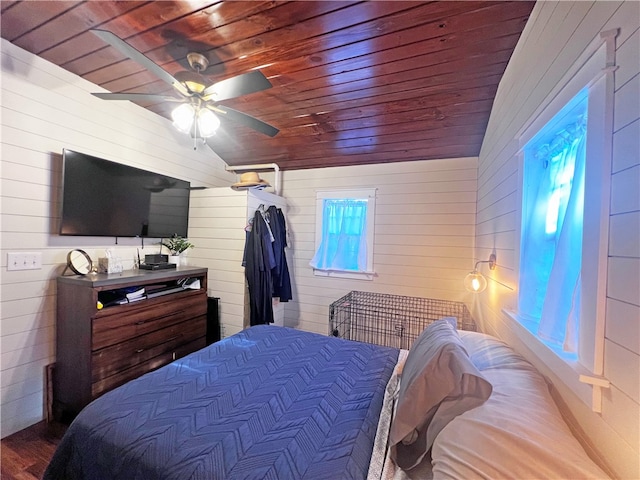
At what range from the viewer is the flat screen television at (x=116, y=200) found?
77.3 inches

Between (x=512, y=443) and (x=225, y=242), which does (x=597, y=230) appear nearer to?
(x=512, y=443)

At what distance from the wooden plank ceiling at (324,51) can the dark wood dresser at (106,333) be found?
1625mm

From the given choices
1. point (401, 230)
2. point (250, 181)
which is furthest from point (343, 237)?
point (250, 181)

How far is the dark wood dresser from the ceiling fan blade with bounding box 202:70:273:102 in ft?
4.93

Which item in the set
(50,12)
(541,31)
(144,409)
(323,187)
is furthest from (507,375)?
(50,12)

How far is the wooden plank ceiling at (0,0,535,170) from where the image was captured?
1487 millimetres

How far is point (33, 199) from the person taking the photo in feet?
6.14

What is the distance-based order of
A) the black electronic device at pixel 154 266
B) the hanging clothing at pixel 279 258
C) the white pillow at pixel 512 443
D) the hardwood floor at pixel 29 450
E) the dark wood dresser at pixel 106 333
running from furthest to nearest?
the hanging clothing at pixel 279 258, the black electronic device at pixel 154 266, the dark wood dresser at pixel 106 333, the hardwood floor at pixel 29 450, the white pillow at pixel 512 443

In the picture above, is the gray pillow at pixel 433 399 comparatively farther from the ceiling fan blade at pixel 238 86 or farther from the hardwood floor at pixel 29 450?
the hardwood floor at pixel 29 450

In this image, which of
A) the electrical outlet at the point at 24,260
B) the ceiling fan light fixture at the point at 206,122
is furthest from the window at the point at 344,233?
the electrical outlet at the point at 24,260

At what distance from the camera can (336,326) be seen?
2896 millimetres

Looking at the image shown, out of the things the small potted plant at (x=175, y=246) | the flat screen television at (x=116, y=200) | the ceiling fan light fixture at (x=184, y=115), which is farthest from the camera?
the small potted plant at (x=175, y=246)

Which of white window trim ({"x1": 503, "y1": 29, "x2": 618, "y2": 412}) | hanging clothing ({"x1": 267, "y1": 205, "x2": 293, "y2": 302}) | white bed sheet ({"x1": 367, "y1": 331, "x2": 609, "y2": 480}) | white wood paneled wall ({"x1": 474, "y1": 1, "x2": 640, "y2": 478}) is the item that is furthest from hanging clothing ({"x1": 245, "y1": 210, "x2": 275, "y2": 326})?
white window trim ({"x1": 503, "y1": 29, "x2": 618, "y2": 412})

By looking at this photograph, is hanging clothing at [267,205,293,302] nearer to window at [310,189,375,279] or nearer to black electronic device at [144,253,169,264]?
window at [310,189,375,279]
